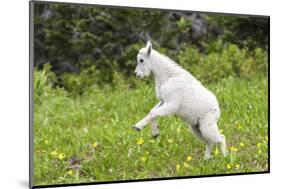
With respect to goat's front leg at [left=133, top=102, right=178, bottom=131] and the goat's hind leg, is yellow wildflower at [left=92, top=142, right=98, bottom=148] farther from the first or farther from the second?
the goat's hind leg

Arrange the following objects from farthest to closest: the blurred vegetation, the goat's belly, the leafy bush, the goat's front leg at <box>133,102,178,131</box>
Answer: the leafy bush < the blurred vegetation < the goat's belly < the goat's front leg at <box>133,102,178,131</box>

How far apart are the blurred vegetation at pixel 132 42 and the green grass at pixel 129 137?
0.46ft

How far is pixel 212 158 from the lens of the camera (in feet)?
14.2

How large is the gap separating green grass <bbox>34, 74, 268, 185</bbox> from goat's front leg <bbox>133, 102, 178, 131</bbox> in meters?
0.12

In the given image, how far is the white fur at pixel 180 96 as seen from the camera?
4121 mm

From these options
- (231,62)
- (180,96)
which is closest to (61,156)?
(180,96)

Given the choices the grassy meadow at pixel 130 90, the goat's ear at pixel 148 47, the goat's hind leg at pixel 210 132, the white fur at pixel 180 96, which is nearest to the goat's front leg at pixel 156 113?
the white fur at pixel 180 96

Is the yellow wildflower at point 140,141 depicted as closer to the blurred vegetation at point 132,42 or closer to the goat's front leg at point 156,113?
the goat's front leg at point 156,113

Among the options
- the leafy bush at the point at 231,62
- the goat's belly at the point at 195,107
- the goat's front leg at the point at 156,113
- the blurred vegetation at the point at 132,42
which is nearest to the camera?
the goat's front leg at the point at 156,113

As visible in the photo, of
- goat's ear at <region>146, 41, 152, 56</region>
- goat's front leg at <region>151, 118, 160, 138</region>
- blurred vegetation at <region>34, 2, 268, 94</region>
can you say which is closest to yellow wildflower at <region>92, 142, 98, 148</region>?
goat's front leg at <region>151, 118, 160, 138</region>

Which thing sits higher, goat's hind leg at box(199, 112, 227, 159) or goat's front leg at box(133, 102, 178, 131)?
goat's front leg at box(133, 102, 178, 131)

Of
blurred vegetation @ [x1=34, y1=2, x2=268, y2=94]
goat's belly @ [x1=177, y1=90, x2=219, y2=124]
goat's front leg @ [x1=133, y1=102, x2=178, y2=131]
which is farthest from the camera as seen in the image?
blurred vegetation @ [x1=34, y1=2, x2=268, y2=94]

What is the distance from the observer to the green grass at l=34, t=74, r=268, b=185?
13.4 feet

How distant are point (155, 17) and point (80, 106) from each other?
36.0 inches
